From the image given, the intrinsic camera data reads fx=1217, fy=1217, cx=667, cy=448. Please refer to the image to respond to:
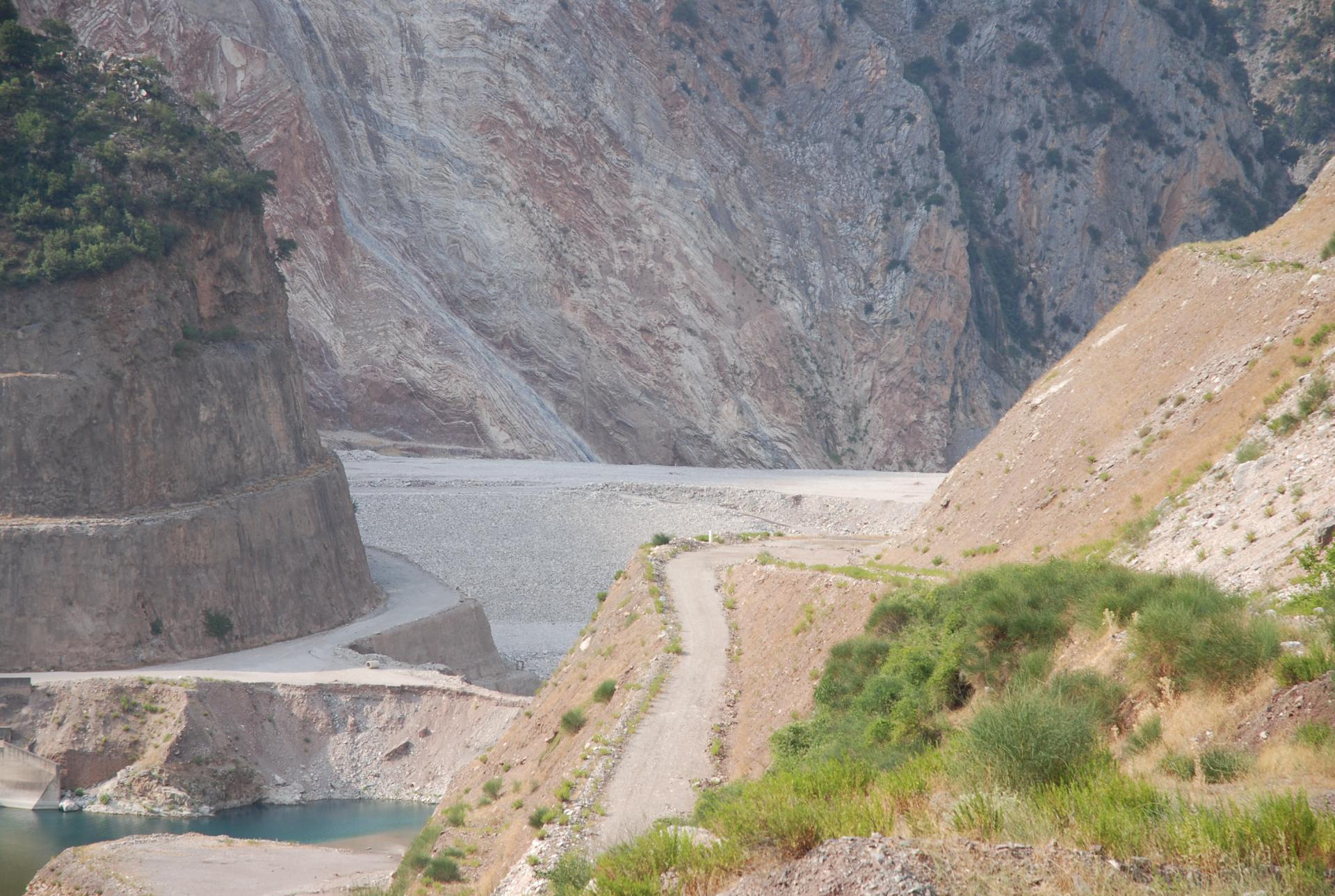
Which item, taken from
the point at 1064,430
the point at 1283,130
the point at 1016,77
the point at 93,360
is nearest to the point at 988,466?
the point at 1064,430

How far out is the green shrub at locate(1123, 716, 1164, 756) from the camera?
27.1 feet

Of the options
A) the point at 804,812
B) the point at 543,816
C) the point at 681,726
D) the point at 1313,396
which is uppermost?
the point at 1313,396

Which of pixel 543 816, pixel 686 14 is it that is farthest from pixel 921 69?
pixel 543 816

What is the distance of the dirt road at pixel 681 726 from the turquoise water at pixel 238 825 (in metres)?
10.8

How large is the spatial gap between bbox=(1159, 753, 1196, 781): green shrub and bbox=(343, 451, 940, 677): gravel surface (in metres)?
35.2

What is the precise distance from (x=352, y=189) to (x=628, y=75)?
18.1 m

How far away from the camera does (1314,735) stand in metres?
7.09

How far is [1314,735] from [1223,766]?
21.1 inches

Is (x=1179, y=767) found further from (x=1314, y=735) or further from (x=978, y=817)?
(x=978, y=817)

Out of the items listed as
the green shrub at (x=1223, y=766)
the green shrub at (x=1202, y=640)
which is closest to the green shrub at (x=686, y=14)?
the green shrub at (x=1202, y=640)

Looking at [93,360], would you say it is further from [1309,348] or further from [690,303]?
[690,303]

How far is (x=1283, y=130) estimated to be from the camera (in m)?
81.8

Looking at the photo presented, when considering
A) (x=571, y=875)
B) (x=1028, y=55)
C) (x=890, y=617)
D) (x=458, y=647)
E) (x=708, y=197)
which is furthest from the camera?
(x=1028, y=55)

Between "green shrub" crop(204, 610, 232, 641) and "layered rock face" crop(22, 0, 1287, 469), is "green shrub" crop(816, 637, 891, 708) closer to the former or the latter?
"green shrub" crop(204, 610, 232, 641)
